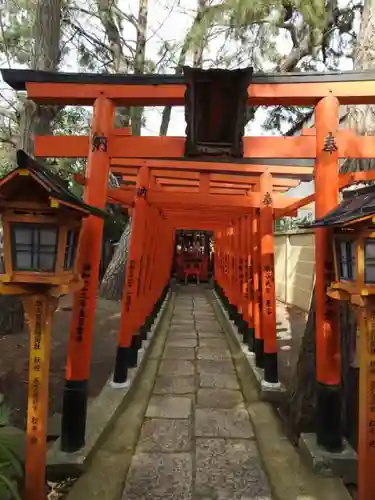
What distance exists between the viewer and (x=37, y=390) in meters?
2.64

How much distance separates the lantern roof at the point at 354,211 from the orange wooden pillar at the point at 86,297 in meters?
1.95

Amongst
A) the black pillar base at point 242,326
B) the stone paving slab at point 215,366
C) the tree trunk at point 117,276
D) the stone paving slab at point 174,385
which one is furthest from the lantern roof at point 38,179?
the tree trunk at point 117,276

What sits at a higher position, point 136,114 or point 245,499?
point 136,114

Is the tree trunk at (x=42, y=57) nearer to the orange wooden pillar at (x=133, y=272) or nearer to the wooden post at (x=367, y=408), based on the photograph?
the orange wooden pillar at (x=133, y=272)

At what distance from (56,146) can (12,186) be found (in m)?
1.64

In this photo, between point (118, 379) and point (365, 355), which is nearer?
point (365, 355)

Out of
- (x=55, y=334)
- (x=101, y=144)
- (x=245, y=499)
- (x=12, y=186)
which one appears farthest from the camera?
(x=55, y=334)

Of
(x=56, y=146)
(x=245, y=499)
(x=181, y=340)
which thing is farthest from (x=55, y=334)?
(x=245, y=499)

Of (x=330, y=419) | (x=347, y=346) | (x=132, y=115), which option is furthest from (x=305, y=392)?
(x=132, y=115)

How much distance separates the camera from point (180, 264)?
65.0 feet

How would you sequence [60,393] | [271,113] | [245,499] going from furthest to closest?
[271,113]
[60,393]
[245,499]

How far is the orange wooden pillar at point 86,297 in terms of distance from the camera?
134 inches

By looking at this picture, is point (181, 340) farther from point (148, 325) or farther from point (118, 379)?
point (118, 379)

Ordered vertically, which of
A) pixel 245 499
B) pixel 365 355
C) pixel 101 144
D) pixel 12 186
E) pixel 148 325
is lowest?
pixel 245 499
